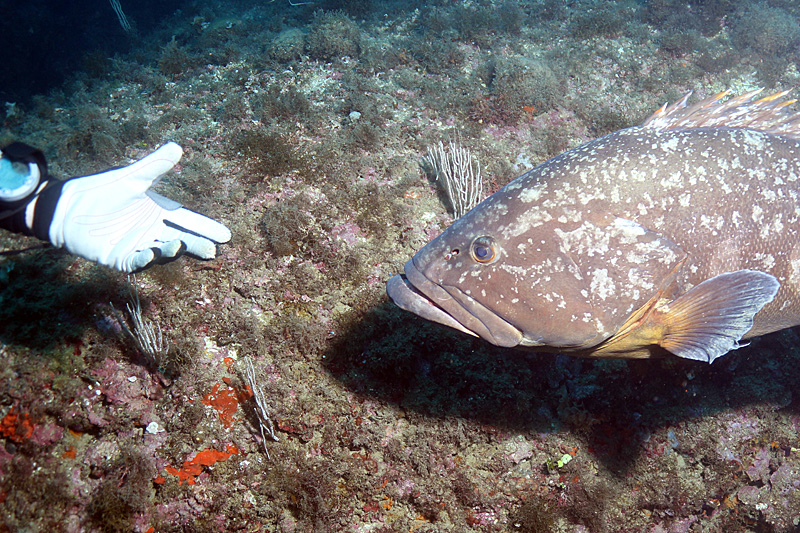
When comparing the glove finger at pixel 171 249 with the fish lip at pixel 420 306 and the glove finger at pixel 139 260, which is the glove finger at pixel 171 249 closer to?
the glove finger at pixel 139 260

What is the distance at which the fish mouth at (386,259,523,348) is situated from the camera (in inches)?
87.7

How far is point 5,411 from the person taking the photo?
2.82 metres

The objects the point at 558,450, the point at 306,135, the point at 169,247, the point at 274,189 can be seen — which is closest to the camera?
the point at 169,247

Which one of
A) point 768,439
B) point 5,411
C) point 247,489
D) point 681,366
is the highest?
point 5,411

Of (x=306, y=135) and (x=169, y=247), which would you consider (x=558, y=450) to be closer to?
(x=169, y=247)

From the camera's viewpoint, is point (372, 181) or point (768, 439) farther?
point (372, 181)

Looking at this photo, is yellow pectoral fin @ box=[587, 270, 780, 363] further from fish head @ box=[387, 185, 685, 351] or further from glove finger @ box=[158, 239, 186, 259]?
glove finger @ box=[158, 239, 186, 259]

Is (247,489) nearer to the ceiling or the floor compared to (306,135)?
nearer to the floor

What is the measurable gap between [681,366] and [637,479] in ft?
3.93

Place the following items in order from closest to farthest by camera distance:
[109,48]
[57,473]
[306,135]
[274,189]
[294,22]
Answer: [57,473]
[274,189]
[306,135]
[294,22]
[109,48]

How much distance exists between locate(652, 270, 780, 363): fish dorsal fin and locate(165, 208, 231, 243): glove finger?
3.02m

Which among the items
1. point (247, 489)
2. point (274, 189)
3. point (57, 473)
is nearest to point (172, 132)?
point (274, 189)

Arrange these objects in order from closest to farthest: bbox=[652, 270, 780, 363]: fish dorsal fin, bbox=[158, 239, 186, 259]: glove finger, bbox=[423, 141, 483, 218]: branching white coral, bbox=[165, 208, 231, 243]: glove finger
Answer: bbox=[652, 270, 780, 363]: fish dorsal fin → bbox=[158, 239, 186, 259]: glove finger → bbox=[165, 208, 231, 243]: glove finger → bbox=[423, 141, 483, 218]: branching white coral

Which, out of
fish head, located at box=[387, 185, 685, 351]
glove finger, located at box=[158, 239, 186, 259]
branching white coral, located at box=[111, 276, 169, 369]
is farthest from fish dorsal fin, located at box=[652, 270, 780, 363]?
branching white coral, located at box=[111, 276, 169, 369]
